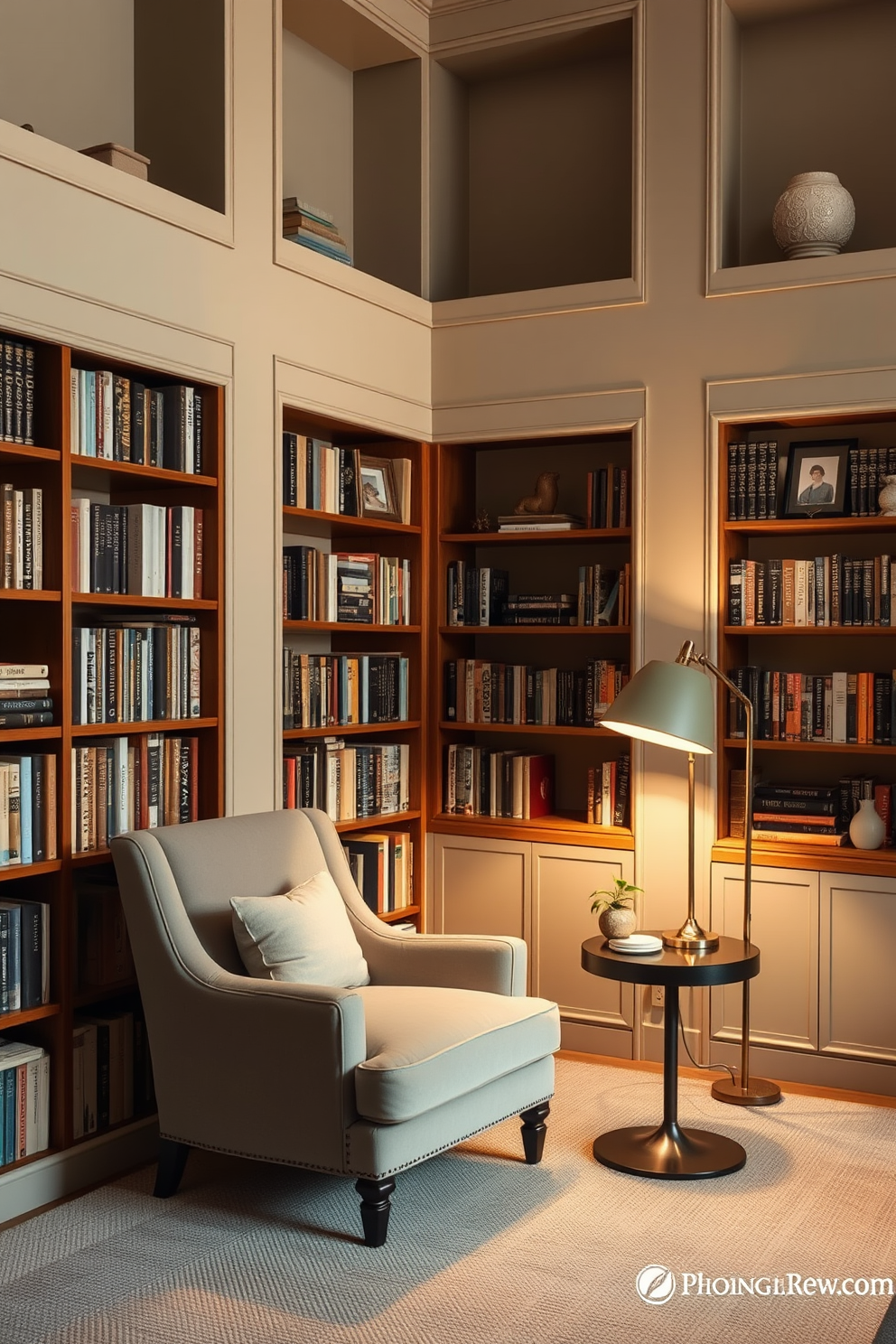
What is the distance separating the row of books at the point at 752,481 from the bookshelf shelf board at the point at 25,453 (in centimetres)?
219

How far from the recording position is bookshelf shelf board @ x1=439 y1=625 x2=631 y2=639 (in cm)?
450

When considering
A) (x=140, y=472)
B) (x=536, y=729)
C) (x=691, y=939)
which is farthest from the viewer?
(x=536, y=729)

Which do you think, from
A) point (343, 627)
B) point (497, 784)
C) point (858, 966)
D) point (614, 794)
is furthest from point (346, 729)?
point (858, 966)

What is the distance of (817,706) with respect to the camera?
4.22 metres

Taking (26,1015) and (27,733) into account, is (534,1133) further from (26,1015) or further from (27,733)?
(27,733)

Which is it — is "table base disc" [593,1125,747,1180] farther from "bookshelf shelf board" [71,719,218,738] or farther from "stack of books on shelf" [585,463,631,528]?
"stack of books on shelf" [585,463,631,528]

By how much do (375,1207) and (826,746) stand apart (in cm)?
208

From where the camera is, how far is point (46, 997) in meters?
3.26

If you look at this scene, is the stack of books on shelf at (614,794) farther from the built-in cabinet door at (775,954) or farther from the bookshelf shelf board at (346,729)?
the bookshelf shelf board at (346,729)

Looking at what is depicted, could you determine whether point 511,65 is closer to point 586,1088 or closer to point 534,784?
point 534,784

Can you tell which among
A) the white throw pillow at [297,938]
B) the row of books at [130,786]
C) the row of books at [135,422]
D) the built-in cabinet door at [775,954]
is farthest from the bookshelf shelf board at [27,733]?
the built-in cabinet door at [775,954]

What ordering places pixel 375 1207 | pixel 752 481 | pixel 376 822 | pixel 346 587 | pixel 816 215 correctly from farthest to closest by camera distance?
pixel 376 822
pixel 346 587
pixel 752 481
pixel 816 215
pixel 375 1207

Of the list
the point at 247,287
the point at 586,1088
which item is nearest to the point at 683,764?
the point at 586,1088

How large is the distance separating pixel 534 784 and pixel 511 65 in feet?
8.86
